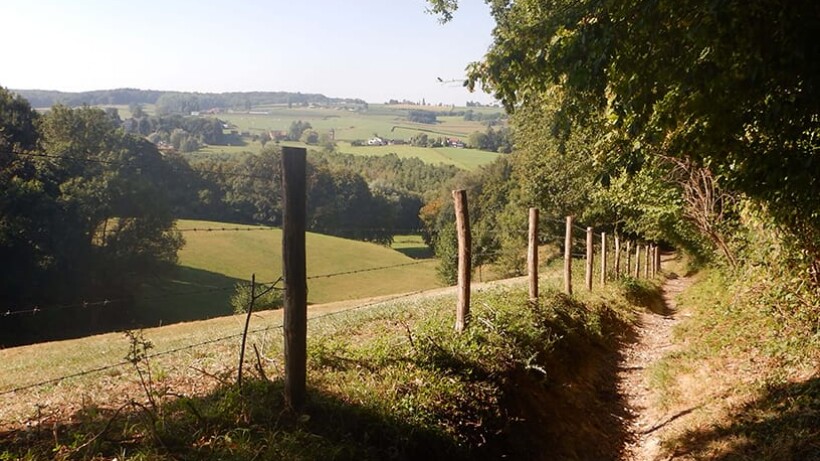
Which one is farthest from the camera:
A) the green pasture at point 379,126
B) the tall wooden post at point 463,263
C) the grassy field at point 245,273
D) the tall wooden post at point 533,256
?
the green pasture at point 379,126

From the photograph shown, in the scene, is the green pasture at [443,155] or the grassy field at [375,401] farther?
the green pasture at [443,155]

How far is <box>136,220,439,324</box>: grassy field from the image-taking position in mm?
41094

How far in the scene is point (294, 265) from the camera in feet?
15.4

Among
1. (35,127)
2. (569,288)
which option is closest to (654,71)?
(569,288)

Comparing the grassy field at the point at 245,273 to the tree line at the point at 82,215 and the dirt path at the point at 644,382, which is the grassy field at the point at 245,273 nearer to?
the tree line at the point at 82,215

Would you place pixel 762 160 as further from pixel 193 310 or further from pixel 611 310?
pixel 193 310

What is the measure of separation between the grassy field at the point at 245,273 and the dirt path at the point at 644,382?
2868 centimetres

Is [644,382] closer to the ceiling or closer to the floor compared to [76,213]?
closer to the ceiling

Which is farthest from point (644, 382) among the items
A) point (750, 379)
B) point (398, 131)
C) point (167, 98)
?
point (398, 131)

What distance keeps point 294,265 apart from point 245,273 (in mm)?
41304

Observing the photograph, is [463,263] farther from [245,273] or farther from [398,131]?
[398,131]

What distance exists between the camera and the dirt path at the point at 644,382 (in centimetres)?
646

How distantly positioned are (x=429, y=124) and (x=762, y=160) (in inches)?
3875

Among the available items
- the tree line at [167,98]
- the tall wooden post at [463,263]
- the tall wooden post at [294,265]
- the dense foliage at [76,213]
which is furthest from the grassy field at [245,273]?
the tall wooden post at [294,265]
